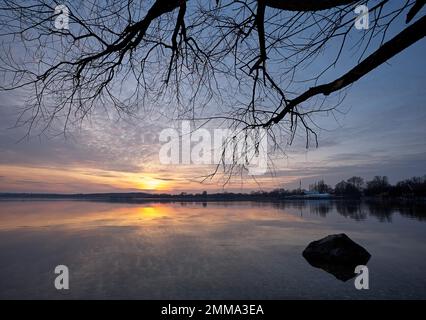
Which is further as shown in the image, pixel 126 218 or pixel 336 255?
pixel 126 218

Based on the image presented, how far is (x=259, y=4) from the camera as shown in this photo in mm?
2471

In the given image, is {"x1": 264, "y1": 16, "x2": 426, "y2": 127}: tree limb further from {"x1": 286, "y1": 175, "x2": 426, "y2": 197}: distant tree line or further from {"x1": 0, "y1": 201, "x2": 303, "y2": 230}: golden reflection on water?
{"x1": 286, "y1": 175, "x2": 426, "y2": 197}: distant tree line

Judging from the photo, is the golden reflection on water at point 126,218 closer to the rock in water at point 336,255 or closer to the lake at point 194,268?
the lake at point 194,268

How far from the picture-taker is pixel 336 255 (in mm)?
10188

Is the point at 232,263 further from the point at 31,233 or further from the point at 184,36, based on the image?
the point at 31,233

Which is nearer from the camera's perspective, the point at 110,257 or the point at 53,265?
the point at 53,265

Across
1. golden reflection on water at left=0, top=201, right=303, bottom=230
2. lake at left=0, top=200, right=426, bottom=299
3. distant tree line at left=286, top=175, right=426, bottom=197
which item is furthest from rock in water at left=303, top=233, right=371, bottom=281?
distant tree line at left=286, top=175, right=426, bottom=197

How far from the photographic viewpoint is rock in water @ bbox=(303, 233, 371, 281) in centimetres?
962

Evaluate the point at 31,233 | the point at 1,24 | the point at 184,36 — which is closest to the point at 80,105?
the point at 1,24

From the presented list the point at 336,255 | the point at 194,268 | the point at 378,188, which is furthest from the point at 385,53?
the point at 378,188

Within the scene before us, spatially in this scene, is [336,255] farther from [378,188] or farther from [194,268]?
[378,188]

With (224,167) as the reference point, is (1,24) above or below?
above

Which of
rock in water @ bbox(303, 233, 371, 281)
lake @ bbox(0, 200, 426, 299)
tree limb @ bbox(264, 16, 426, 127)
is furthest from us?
rock in water @ bbox(303, 233, 371, 281)
